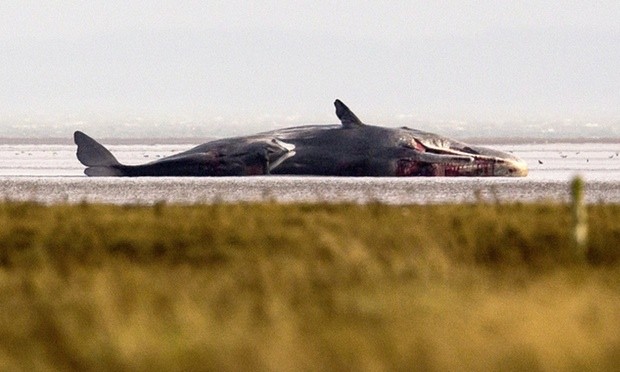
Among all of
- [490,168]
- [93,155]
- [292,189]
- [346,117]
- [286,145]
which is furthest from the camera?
[93,155]

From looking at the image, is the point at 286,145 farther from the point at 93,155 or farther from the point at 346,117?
the point at 93,155

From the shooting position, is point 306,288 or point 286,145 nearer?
point 306,288

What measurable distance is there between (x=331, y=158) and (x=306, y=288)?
20.9m

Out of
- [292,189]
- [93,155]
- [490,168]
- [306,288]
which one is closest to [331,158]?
[490,168]

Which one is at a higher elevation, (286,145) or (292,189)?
(286,145)

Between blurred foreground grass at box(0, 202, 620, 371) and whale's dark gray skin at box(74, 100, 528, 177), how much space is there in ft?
45.8

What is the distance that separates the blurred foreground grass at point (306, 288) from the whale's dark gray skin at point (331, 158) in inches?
549

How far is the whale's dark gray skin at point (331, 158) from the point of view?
3278 cm

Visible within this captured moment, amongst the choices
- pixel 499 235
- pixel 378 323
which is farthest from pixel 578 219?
pixel 378 323

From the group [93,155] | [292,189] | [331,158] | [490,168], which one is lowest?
[490,168]

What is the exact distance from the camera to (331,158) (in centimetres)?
3275

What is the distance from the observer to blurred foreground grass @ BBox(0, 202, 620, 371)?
8695mm

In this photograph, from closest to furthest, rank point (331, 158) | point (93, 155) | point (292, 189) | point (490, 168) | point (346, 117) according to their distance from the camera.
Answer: point (292, 189)
point (331, 158)
point (346, 117)
point (490, 168)
point (93, 155)

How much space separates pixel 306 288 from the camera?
1193 centimetres
